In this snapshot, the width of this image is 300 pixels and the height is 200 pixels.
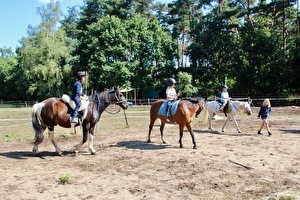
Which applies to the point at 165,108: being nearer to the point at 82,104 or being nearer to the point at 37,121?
the point at 82,104

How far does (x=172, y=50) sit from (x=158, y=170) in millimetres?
38093

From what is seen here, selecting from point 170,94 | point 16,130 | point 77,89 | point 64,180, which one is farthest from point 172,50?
point 64,180

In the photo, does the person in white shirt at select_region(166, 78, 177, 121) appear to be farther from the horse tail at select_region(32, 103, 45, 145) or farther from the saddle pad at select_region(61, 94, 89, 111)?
the horse tail at select_region(32, 103, 45, 145)

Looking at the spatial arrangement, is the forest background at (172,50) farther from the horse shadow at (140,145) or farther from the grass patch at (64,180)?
the grass patch at (64,180)

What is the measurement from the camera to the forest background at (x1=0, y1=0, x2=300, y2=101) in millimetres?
36562

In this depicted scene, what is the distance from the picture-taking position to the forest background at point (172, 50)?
36.6 m

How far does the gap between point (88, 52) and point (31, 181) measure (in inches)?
1481

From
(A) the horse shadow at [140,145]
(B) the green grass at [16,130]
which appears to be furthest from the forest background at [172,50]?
(A) the horse shadow at [140,145]

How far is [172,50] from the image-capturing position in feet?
145

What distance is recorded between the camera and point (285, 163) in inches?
309

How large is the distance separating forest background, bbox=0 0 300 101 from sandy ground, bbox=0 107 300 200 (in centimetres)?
2784

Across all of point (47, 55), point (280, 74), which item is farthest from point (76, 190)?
point (47, 55)

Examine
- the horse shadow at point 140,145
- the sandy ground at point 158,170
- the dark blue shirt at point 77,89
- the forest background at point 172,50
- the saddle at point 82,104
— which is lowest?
the sandy ground at point 158,170

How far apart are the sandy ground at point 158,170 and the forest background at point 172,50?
27835mm
